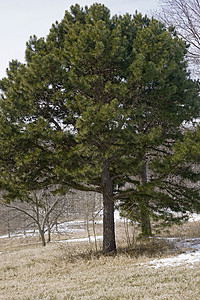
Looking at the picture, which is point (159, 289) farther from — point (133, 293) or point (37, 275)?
point (37, 275)

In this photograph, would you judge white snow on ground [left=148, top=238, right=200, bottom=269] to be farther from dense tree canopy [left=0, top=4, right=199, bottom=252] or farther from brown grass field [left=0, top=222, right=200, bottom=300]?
dense tree canopy [left=0, top=4, right=199, bottom=252]

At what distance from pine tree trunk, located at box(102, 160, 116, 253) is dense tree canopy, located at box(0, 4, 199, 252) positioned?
35mm

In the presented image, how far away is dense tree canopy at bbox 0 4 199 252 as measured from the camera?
7.21 m

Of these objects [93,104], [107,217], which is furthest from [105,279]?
[93,104]

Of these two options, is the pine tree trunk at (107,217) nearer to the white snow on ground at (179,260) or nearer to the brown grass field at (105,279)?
the brown grass field at (105,279)

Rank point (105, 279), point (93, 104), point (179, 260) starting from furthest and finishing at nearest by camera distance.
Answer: point (93, 104) < point (179, 260) < point (105, 279)

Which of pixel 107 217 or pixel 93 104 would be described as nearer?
pixel 93 104

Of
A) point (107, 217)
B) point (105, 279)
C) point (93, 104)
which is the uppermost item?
point (93, 104)

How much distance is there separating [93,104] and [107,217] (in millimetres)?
3932

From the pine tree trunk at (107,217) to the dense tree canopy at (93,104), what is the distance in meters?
0.03

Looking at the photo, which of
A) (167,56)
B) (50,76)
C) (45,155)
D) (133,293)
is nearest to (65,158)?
(45,155)

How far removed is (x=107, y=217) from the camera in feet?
28.6

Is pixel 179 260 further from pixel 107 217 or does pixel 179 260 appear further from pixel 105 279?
pixel 107 217

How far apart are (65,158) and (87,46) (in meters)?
3.38
